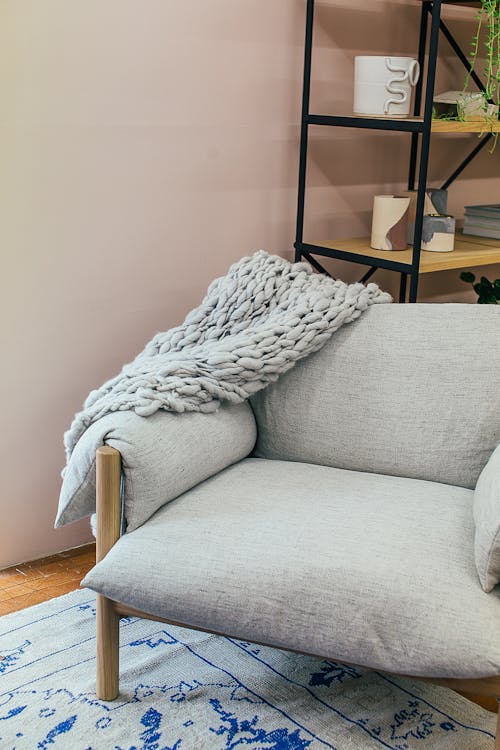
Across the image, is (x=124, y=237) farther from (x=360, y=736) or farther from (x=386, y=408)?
(x=360, y=736)

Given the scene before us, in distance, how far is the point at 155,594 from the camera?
5.05 feet

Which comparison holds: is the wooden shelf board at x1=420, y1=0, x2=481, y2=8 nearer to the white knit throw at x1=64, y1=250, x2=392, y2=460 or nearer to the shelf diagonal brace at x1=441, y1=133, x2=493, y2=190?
the shelf diagonal brace at x1=441, y1=133, x2=493, y2=190

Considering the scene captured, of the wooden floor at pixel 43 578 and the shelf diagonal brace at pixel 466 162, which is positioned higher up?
the shelf diagonal brace at pixel 466 162

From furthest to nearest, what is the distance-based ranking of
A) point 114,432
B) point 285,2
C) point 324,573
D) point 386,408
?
point 285,2, point 386,408, point 114,432, point 324,573

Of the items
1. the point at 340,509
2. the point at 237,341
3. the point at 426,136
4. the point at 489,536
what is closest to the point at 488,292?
the point at 426,136

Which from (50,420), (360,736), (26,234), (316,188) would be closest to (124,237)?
(26,234)

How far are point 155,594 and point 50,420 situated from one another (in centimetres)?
81

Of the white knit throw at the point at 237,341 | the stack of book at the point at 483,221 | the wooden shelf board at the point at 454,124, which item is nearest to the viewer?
the white knit throw at the point at 237,341

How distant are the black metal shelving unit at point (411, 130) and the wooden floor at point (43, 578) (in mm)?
1028

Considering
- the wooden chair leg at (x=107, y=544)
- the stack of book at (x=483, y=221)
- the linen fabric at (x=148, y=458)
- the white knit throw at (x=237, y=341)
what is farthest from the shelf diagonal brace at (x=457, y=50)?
the wooden chair leg at (x=107, y=544)

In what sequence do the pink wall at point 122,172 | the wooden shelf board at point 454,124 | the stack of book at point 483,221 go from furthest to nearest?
the stack of book at point 483,221 < the wooden shelf board at point 454,124 < the pink wall at point 122,172

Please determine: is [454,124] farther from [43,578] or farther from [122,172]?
[43,578]

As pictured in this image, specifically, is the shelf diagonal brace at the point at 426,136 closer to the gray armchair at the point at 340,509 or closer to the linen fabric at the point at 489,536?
the gray armchair at the point at 340,509

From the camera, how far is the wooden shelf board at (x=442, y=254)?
7.62ft
